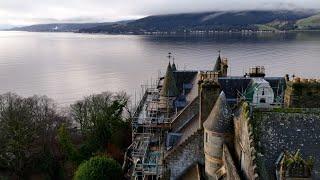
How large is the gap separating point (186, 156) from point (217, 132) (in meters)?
4.70

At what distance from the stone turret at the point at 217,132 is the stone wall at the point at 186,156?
2114 mm

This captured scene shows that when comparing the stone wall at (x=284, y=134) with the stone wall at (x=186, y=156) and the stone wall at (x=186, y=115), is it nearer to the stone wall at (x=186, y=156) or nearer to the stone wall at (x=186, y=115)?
the stone wall at (x=186, y=156)

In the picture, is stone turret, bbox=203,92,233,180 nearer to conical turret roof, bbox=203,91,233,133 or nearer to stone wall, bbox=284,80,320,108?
conical turret roof, bbox=203,91,233,133

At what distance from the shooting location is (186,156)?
31.7 metres

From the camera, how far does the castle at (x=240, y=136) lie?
71.3 ft

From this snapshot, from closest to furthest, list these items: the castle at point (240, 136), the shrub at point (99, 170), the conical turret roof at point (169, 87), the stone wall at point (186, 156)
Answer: the castle at point (240, 136) < the stone wall at point (186, 156) < the shrub at point (99, 170) < the conical turret roof at point (169, 87)

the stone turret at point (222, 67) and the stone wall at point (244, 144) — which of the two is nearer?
the stone wall at point (244, 144)

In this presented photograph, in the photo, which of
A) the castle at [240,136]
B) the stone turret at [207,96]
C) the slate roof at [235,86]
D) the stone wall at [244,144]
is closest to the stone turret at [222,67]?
the slate roof at [235,86]

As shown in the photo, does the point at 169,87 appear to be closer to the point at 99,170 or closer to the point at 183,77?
the point at 183,77

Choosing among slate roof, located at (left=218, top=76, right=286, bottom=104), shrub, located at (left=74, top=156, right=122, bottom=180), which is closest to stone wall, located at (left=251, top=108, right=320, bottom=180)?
slate roof, located at (left=218, top=76, right=286, bottom=104)

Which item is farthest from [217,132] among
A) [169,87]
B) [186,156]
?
[169,87]

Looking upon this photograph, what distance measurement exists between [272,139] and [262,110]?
6.46 feet

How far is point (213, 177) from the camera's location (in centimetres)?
2889

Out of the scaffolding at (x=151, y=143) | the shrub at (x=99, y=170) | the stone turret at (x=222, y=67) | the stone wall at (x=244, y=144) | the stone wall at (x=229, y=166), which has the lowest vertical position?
the shrub at (x=99, y=170)
